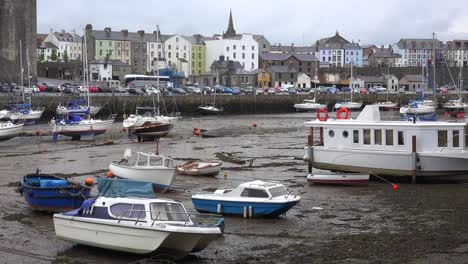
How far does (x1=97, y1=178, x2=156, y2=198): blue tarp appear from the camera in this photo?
17875 millimetres

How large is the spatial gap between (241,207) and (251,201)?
1.18ft

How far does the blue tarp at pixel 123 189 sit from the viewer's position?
17875 mm

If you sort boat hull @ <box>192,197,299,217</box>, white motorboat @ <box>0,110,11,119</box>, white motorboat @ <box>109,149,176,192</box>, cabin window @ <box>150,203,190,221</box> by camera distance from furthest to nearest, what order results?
1. white motorboat @ <box>0,110,11,119</box>
2. white motorboat @ <box>109,149,176,192</box>
3. boat hull @ <box>192,197,299,217</box>
4. cabin window @ <box>150,203,190,221</box>

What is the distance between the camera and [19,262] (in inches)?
647

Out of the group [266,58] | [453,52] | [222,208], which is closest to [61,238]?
[222,208]

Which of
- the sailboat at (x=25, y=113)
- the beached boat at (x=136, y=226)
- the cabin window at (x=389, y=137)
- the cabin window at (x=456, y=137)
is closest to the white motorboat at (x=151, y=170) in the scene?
the beached boat at (x=136, y=226)

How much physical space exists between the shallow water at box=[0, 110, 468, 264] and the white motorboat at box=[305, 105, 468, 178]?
2.55 ft

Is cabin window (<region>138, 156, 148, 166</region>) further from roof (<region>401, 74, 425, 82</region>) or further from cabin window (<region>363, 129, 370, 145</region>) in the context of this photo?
roof (<region>401, 74, 425, 82</region>)

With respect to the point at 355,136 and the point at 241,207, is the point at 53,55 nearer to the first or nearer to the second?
the point at 355,136

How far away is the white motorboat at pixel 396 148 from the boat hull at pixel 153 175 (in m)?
7.33

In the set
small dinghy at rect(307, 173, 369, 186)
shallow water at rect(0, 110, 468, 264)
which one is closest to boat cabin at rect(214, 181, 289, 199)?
shallow water at rect(0, 110, 468, 264)

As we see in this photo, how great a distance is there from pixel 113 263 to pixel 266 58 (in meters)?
121

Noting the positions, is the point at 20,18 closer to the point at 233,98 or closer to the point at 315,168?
the point at 233,98

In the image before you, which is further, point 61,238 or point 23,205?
point 23,205
